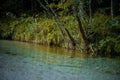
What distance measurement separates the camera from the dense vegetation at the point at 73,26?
58.8 ft

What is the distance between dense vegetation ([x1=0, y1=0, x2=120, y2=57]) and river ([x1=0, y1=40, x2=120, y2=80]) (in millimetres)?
1142

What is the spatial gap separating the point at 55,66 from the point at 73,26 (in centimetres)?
705

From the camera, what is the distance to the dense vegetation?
1792 centimetres

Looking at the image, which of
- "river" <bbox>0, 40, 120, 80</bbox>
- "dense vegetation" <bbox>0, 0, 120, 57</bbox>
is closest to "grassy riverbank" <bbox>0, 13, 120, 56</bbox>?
"dense vegetation" <bbox>0, 0, 120, 57</bbox>

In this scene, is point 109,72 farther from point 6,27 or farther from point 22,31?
point 6,27

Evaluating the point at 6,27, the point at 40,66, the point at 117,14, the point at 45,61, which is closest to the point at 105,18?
the point at 117,14

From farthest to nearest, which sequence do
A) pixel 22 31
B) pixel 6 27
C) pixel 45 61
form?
pixel 6 27, pixel 22 31, pixel 45 61

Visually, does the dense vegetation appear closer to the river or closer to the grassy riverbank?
the grassy riverbank

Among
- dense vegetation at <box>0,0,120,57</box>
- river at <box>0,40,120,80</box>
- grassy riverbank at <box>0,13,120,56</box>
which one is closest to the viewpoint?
river at <box>0,40,120,80</box>

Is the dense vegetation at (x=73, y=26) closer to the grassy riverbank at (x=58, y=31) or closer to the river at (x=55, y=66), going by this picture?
the grassy riverbank at (x=58, y=31)

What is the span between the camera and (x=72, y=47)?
63.6ft

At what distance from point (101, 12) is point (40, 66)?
939cm

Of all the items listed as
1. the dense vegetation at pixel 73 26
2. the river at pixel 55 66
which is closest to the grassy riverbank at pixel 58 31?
the dense vegetation at pixel 73 26

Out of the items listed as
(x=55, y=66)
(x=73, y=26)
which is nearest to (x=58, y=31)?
(x=73, y=26)
